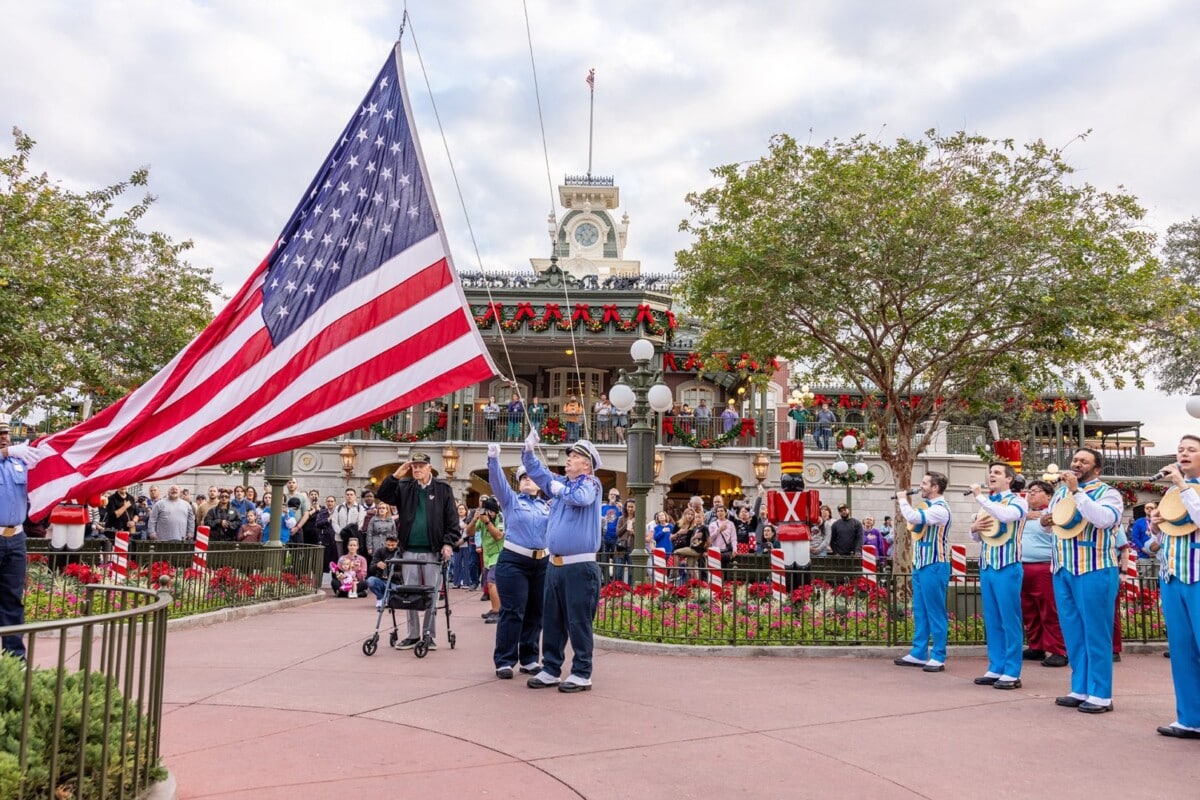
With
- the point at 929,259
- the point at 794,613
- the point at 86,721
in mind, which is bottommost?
the point at 794,613

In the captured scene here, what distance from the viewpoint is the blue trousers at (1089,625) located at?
6.86 meters

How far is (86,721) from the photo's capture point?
11.9ft

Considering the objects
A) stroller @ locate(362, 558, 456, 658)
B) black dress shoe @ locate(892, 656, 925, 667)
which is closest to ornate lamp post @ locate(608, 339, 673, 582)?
stroller @ locate(362, 558, 456, 658)

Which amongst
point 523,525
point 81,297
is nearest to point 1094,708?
point 523,525

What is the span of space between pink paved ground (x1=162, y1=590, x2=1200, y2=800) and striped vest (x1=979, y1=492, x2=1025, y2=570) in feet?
3.61

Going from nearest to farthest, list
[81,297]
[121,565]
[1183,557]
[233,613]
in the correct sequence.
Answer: [1183,557] → [121,565] → [233,613] → [81,297]

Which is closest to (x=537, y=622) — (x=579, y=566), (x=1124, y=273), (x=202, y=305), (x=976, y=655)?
(x=579, y=566)

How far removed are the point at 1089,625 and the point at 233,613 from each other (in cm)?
975

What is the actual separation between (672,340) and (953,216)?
54.2 feet

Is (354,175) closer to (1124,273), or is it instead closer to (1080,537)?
(1080,537)

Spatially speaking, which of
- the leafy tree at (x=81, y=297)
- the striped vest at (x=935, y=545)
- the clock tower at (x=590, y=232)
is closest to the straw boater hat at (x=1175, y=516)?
the striped vest at (x=935, y=545)

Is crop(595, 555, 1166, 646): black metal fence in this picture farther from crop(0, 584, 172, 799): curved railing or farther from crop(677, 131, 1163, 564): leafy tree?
crop(0, 584, 172, 799): curved railing

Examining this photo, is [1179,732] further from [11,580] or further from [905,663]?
[11,580]

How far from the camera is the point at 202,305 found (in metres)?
23.4
